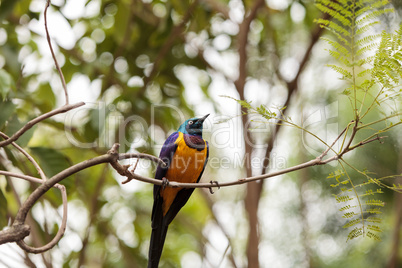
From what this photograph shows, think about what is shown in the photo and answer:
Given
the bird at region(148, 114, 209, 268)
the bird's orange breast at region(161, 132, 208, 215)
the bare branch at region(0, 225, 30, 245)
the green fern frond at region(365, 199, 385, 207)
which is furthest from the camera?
the bird's orange breast at region(161, 132, 208, 215)

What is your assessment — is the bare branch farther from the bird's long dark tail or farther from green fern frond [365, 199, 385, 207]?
the bird's long dark tail

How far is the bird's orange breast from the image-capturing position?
11.6 feet

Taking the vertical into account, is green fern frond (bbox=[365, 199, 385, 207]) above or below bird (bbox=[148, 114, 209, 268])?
below

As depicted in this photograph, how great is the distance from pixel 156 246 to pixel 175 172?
671mm

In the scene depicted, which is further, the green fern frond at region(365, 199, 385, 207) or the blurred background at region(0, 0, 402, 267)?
the blurred background at region(0, 0, 402, 267)

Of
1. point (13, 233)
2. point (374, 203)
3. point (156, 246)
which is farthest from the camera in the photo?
point (156, 246)

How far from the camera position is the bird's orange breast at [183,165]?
3.54 m

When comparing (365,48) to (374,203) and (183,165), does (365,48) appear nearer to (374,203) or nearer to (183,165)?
(374,203)

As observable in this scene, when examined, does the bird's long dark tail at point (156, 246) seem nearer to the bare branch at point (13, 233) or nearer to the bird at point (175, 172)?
the bird at point (175, 172)

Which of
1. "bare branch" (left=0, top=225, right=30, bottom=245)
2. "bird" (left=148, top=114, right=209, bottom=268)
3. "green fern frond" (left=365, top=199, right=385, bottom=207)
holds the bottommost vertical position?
"bare branch" (left=0, top=225, right=30, bottom=245)

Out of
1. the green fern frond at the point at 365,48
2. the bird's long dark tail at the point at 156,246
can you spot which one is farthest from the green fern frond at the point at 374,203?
the bird's long dark tail at the point at 156,246

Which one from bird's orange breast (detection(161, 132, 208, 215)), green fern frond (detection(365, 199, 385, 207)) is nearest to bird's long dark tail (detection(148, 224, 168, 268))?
bird's orange breast (detection(161, 132, 208, 215))

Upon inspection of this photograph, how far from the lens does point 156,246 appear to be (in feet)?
10.3

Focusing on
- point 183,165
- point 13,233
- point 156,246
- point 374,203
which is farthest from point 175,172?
point 13,233
